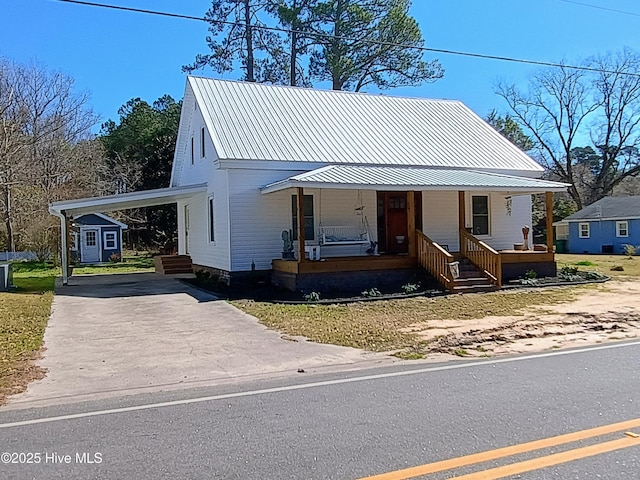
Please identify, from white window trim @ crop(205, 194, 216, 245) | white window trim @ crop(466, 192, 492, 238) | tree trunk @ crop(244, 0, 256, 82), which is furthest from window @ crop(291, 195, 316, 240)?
tree trunk @ crop(244, 0, 256, 82)

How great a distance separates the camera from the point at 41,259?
108 feet

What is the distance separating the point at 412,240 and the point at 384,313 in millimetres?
4986

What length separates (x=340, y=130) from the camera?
64.6 feet

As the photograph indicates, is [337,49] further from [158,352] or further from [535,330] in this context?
[158,352]

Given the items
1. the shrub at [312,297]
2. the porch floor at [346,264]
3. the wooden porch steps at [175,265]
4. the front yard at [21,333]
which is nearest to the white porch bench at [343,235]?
the porch floor at [346,264]

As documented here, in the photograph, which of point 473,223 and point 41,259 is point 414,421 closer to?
point 473,223

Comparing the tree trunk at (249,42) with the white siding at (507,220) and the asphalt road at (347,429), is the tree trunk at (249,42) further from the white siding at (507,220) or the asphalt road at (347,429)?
the asphalt road at (347,429)

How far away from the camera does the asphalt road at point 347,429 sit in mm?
3963

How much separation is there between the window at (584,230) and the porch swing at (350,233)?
28.5m

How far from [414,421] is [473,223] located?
16.0 metres

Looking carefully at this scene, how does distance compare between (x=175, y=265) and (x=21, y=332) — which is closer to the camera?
(x=21, y=332)

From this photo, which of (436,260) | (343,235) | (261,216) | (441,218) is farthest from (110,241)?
(436,260)

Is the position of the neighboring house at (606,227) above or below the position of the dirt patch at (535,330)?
above

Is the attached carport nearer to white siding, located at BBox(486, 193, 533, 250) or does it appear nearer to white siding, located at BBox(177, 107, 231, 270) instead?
white siding, located at BBox(177, 107, 231, 270)
